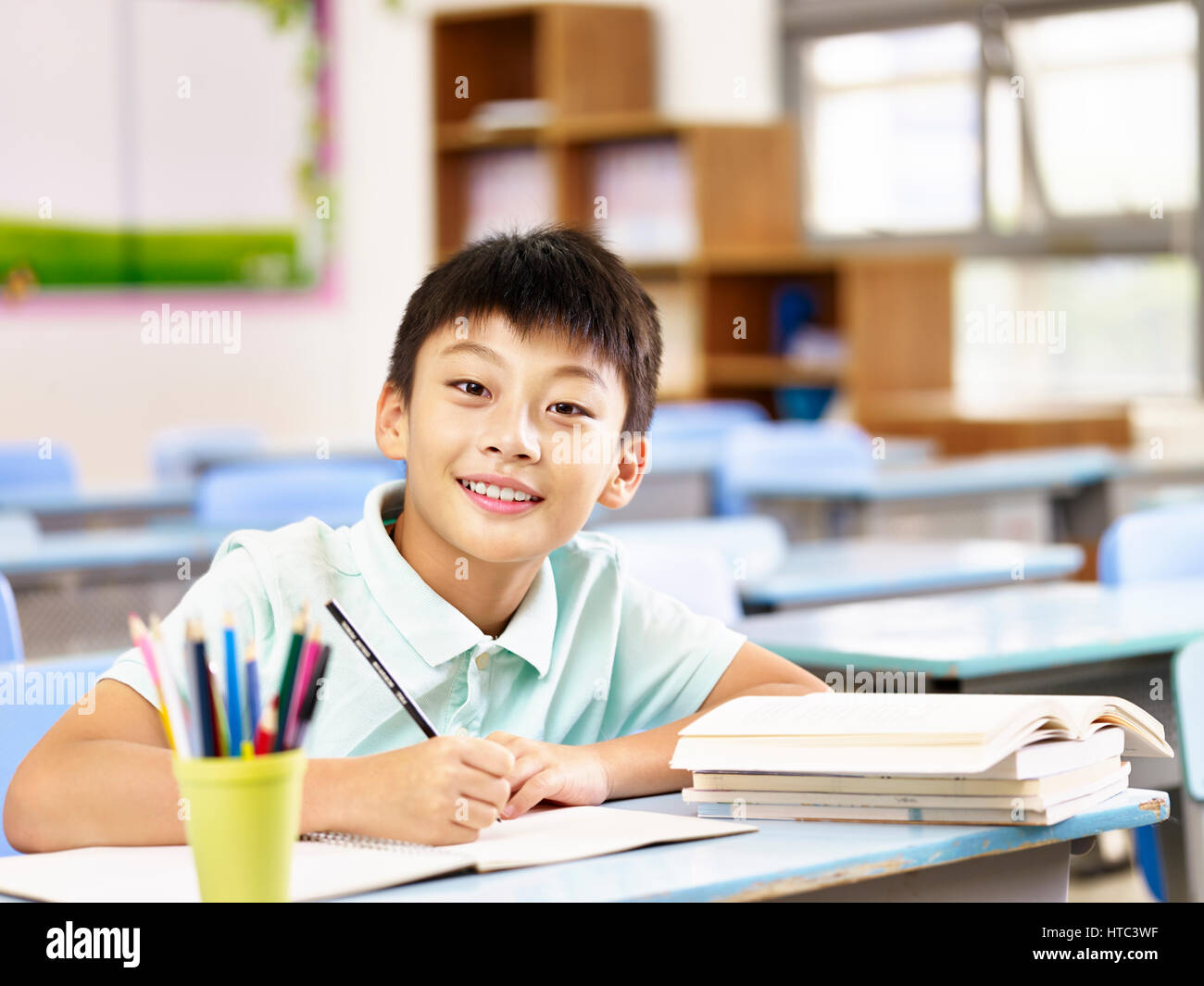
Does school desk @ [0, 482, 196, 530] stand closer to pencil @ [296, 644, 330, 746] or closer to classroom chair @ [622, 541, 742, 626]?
classroom chair @ [622, 541, 742, 626]

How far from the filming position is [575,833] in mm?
1132

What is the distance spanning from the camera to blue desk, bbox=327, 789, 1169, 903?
0.99 metres

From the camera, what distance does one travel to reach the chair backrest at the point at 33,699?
1414mm

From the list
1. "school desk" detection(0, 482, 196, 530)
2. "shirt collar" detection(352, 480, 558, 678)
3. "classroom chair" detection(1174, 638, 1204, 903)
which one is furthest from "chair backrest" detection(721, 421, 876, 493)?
"shirt collar" detection(352, 480, 558, 678)

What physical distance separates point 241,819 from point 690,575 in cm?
151

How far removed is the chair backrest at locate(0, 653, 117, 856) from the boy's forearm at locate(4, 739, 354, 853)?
159 mm

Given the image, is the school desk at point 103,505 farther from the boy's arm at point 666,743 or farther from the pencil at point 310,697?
the pencil at point 310,697

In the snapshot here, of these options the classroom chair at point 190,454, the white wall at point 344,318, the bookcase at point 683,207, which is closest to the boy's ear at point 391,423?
the classroom chair at point 190,454

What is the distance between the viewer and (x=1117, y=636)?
6.97 ft

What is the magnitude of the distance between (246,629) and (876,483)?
125 inches

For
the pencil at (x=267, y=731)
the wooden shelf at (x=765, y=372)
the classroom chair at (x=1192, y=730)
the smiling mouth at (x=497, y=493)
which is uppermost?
the wooden shelf at (x=765, y=372)

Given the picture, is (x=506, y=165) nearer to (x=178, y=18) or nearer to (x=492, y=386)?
(x=178, y=18)

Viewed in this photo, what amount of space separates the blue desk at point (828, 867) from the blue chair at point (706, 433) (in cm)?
319
